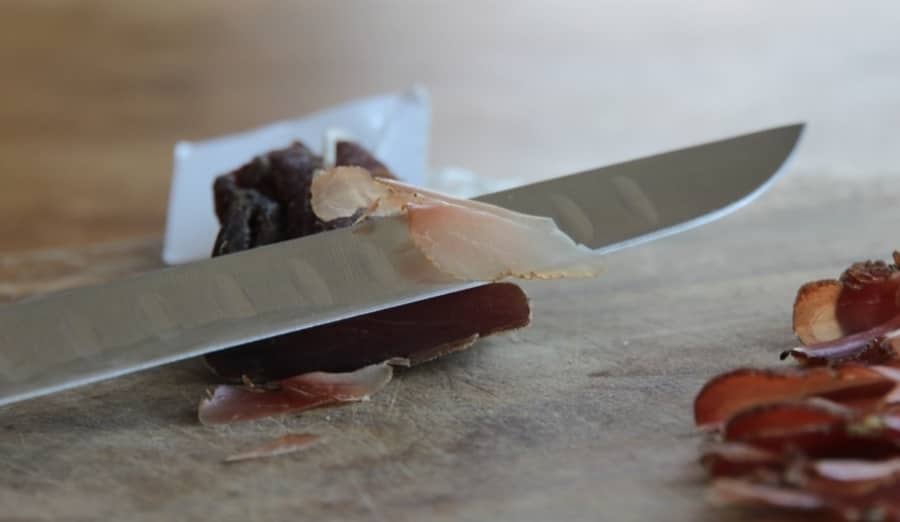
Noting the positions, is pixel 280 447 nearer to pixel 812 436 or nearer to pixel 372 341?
pixel 372 341

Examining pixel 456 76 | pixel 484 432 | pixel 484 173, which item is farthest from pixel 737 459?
pixel 456 76

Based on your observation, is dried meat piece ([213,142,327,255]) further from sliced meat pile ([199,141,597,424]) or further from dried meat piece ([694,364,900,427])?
dried meat piece ([694,364,900,427])

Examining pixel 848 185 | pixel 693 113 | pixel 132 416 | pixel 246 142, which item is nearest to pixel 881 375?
pixel 132 416

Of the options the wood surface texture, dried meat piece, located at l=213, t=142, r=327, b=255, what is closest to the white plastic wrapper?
the wood surface texture

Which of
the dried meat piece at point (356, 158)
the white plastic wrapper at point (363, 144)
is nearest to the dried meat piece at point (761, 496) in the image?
the dried meat piece at point (356, 158)

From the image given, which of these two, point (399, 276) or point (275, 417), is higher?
point (399, 276)

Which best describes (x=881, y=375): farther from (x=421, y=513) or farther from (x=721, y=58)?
(x=721, y=58)
